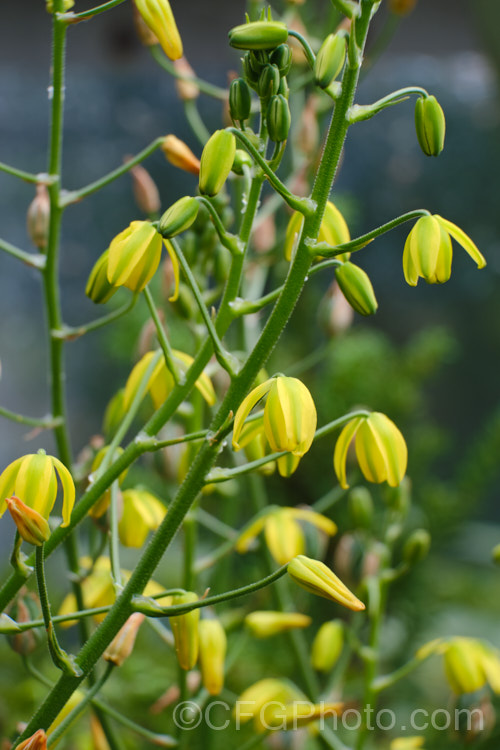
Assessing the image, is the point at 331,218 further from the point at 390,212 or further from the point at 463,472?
the point at 390,212

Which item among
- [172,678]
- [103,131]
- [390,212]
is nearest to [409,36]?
[390,212]

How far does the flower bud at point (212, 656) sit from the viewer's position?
315mm

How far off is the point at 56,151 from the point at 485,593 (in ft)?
3.12

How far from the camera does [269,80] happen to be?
0.77ft

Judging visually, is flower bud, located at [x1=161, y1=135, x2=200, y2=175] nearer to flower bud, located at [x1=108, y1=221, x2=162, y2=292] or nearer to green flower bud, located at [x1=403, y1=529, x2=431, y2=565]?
flower bud, located at [x1=108, y1=221, x2=162, y2=292]

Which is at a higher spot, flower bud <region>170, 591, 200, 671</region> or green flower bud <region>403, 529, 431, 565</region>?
flower bud <region>170, 591, 200, 671</region>

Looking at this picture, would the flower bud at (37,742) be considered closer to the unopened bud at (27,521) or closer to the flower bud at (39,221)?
the unopened bud at (27,521)

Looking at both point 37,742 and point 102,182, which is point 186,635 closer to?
point 37,742

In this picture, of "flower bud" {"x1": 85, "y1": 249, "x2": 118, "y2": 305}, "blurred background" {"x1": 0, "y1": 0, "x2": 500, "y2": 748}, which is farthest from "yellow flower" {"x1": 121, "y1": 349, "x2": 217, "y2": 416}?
"blurred background" {"x1": 0, "y1": 0, "x2": 500, "y2": 748}

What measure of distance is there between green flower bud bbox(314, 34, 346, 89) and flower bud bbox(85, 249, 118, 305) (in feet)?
0.31

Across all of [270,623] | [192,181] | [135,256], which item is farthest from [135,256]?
[192,181]

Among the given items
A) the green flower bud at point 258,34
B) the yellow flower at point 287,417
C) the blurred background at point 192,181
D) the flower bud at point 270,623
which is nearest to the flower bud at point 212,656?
the flower bud at point 270,623

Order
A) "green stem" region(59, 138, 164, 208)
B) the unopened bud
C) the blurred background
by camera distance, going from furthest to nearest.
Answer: the blurred background → "green stem" region(59, 138, 164, 208) → the unopened bud

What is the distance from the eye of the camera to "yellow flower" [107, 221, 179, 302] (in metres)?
0.24
